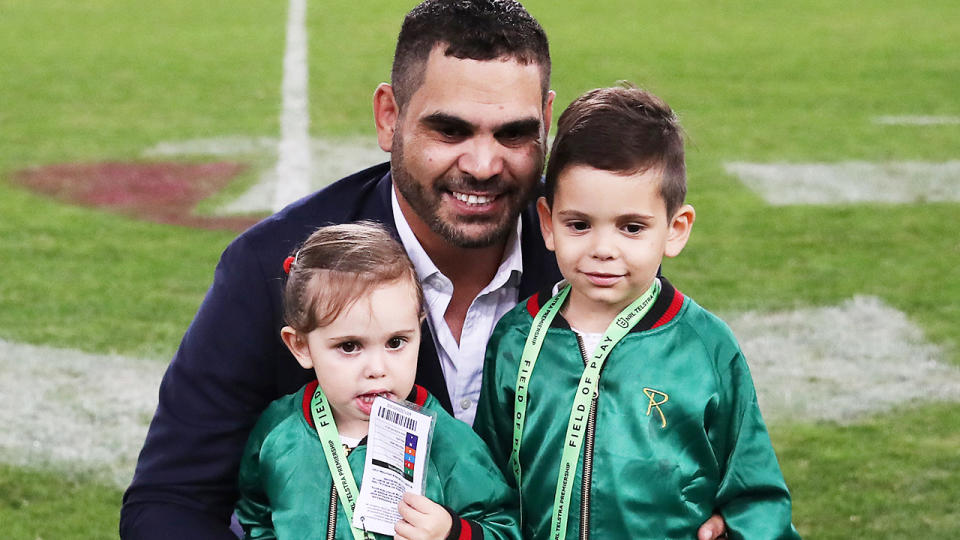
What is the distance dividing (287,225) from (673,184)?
3.11 ft

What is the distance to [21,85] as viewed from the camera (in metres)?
13.9

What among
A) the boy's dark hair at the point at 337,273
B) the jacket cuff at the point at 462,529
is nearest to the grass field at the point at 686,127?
the boy's dark hair at the point at 337,273

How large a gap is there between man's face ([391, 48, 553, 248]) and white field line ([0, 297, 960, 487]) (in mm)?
2266

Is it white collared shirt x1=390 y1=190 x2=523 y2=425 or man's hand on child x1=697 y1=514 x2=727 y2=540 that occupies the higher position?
white collared shirt x1=390 y1=190 x2=523 y2=425

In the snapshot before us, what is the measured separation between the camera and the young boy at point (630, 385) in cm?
286

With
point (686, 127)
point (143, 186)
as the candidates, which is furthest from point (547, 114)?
point (686, 127)

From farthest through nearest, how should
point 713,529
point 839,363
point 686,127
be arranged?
point 686,127 < point 839,363 < point 713,529

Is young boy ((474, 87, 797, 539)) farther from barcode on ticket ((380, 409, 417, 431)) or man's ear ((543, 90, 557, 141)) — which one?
man's ear ((543, 90, 557, 141))

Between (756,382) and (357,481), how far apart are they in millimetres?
3531

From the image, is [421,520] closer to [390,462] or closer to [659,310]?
[390,462]

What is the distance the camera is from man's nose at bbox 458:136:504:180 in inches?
128

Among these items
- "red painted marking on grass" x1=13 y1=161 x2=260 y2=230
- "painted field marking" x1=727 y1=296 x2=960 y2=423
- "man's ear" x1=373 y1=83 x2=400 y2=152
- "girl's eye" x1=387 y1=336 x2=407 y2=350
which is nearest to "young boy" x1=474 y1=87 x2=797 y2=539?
"girl's eye" x1=387 y1=336 x2=407 y2=350

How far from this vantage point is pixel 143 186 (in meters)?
9.88

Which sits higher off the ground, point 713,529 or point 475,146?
point 475,146
